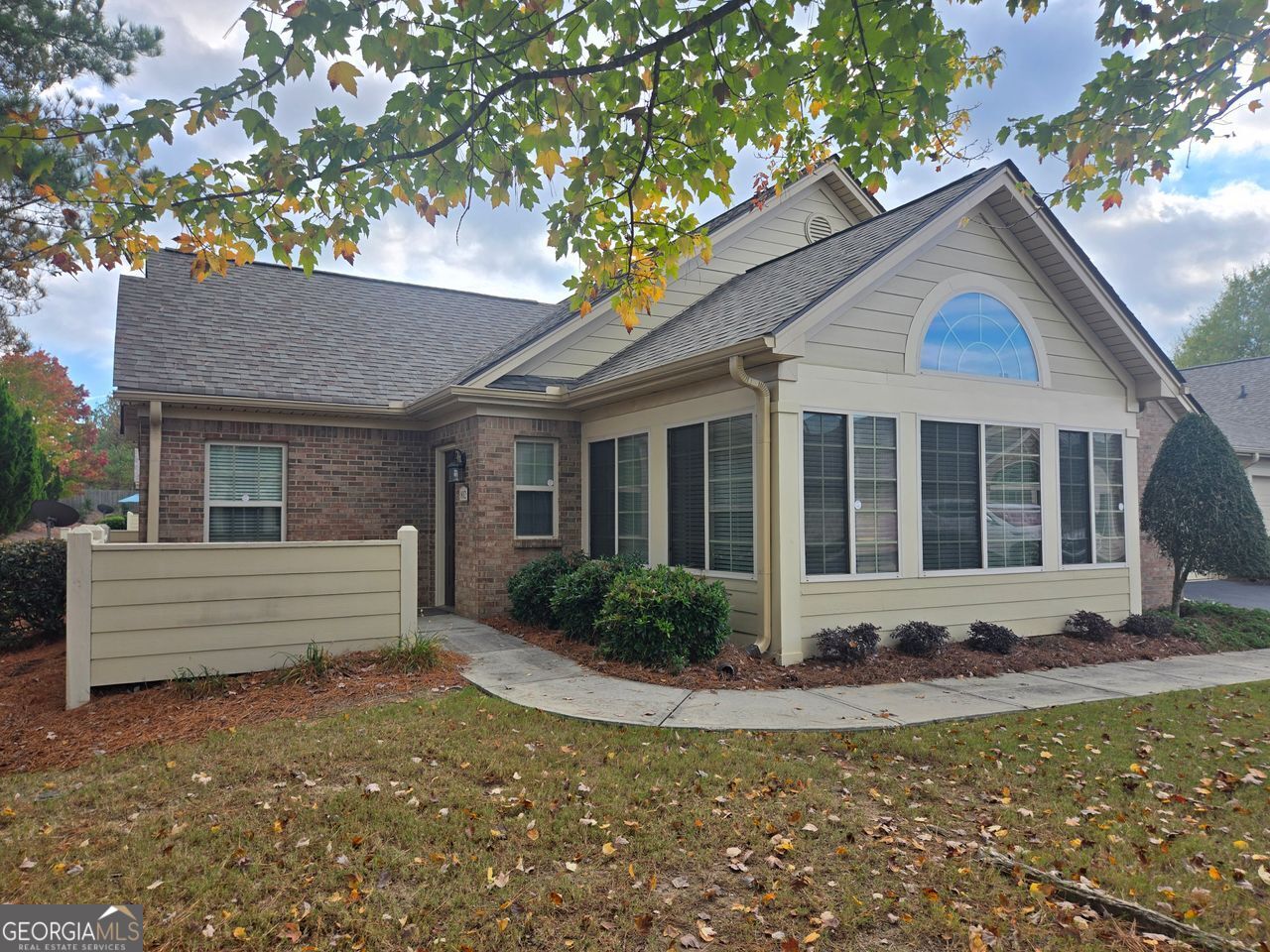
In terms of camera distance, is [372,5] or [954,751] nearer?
[372,5]

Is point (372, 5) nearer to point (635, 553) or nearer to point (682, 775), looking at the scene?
point (682, 775)

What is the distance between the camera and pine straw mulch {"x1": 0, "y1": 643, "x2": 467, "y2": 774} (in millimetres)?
5367

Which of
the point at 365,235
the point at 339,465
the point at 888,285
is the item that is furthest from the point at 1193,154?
the point at 339,465

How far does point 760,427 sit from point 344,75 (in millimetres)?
4971

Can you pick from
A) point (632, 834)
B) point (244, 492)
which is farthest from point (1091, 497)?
point (244, 492)

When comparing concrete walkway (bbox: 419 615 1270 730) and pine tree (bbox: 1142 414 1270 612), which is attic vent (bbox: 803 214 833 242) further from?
concrete walkway (bbox: 419 615 1270 730)

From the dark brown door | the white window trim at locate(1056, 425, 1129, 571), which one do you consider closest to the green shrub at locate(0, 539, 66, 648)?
the dark brown door

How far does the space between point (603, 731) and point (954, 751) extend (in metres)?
2.50

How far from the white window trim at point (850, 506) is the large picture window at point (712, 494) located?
0.53m

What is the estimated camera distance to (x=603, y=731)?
18.2ft

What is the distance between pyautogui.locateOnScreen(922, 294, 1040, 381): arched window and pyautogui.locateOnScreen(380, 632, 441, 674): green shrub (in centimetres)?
643

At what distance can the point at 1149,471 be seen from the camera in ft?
42.7

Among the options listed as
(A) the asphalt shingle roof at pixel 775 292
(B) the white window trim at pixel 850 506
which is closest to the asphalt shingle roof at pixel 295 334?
(A) the asphalt shingle roof at pixel 775 292

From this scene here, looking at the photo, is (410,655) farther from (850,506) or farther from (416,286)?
(416,286)
